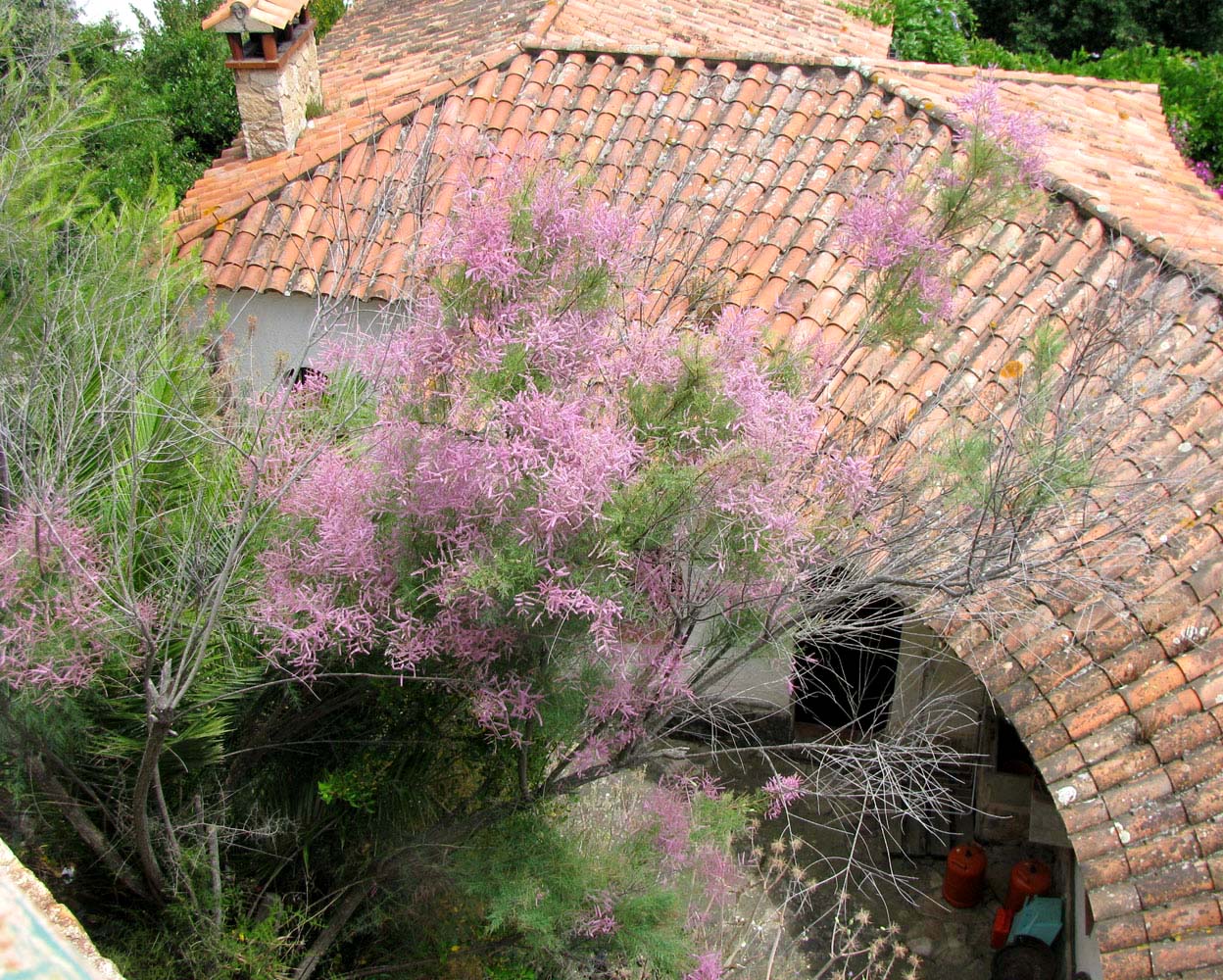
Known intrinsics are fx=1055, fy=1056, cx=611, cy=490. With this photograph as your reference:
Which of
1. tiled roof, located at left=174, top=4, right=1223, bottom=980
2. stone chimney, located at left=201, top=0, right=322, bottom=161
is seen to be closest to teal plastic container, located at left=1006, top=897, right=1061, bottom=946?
tiled roof, located at left=174, top=4, right=1223, bottom=980

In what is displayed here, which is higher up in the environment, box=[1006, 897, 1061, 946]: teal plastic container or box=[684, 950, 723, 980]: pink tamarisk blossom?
box=[684, 950, 723, 980]: pink tamarisk blossom

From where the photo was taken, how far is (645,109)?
7.97m

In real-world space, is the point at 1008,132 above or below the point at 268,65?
below

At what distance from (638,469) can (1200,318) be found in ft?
14.6

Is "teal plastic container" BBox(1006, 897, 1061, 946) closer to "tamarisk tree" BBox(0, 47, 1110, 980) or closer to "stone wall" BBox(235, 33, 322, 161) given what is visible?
"tamarisk tree" BBox(0, 47, 1110, 980)

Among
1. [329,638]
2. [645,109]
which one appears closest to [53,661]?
[329,638]

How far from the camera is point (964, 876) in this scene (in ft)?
22.8

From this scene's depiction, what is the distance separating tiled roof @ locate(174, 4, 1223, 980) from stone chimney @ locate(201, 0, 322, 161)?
0.32m

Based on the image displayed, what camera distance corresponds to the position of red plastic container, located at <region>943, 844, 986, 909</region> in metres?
6.96

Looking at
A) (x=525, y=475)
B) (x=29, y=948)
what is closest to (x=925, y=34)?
(x=525, y=475)

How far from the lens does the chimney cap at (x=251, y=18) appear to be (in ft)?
25.5

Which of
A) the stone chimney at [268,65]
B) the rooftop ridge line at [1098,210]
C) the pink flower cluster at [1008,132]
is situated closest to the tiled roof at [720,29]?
the rooftop ridge line at [1098,210]

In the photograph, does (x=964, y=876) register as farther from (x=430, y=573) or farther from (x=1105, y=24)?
(x=1105, y=24)

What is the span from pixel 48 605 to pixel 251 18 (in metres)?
5.79
